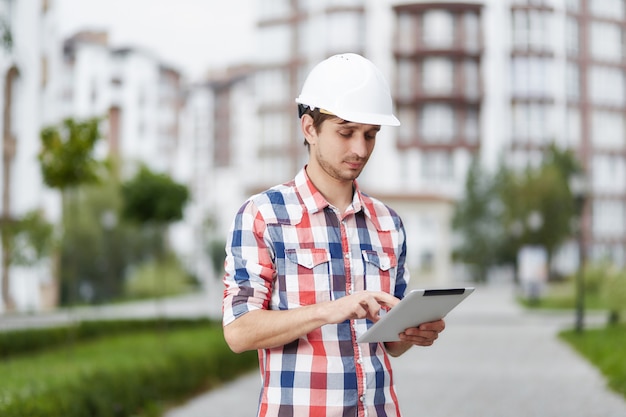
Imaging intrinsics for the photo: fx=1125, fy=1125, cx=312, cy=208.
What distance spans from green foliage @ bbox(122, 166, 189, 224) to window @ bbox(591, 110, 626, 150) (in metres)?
55.1

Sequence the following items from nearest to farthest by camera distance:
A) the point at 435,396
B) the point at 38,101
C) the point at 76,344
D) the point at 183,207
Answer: the point at 435,396 < the point at 76,344 < the point at 183,207 < the point at 38,101

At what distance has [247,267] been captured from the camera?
283 centimetres

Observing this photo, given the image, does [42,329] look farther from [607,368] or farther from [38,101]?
[38,101]

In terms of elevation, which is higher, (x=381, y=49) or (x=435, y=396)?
(x=381, y=49)

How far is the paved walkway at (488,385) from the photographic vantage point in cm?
1080

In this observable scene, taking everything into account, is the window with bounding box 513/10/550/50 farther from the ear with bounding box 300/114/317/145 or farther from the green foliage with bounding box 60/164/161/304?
the ear with bounding box 300/114/317/145

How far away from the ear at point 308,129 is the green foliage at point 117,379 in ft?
14.6

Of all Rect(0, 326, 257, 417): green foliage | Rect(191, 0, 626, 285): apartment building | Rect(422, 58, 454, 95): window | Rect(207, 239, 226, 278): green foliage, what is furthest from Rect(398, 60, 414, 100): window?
Rect(0, 326, 257, 417): green foliage

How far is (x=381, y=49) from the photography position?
6712cm

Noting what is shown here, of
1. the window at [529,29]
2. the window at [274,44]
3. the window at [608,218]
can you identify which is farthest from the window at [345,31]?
the window at [608,218]

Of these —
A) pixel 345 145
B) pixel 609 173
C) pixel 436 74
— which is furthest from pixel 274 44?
pixel 345 145

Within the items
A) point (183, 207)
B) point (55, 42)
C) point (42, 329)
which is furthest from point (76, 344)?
point (55, 42)

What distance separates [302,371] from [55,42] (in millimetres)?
37769

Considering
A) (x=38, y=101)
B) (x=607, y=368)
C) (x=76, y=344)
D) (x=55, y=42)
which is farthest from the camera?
(x=55, y=42)
